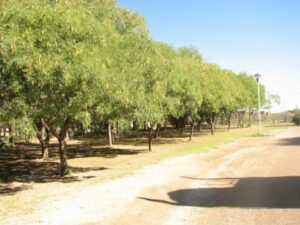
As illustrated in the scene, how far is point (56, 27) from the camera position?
657 inches

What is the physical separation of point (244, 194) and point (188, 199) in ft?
5.83

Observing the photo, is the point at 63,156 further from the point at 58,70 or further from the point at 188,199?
the point at 188,199

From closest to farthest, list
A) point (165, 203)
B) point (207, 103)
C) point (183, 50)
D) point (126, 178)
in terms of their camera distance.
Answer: point (165, 203), point (126, 178), point (207, 103), point (183, 50)

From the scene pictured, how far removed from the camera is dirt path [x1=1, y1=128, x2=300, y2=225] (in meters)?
11.0

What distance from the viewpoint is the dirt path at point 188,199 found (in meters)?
11.0

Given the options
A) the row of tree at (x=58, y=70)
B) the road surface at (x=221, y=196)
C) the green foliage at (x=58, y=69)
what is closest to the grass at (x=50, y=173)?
the row of tree at (x=58, y=70)

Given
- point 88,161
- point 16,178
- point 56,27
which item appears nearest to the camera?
point 56,27

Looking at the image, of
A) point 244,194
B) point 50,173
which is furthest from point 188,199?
point 50,173

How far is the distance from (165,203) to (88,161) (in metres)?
16.1

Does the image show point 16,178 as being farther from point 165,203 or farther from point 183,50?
point 183,50

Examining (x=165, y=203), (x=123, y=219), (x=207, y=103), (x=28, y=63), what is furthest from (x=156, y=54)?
(x=207, y=103)

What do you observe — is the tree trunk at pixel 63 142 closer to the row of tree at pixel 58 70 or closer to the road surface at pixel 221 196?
the row of tree at pixel 58 70

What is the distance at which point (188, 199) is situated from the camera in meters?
13.5

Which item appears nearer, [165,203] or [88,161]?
[165,203]
